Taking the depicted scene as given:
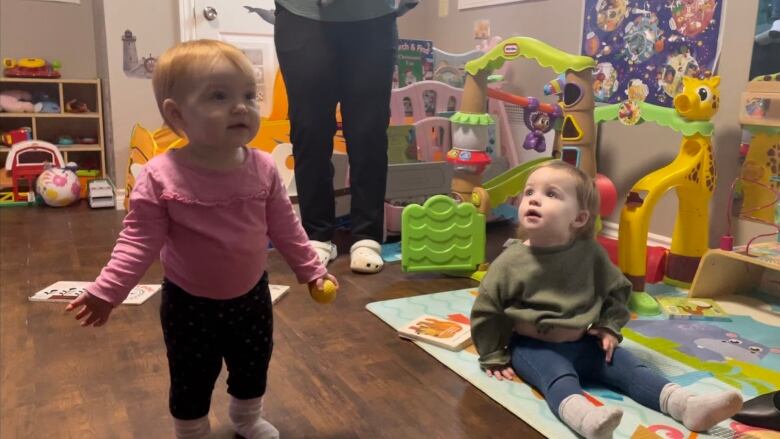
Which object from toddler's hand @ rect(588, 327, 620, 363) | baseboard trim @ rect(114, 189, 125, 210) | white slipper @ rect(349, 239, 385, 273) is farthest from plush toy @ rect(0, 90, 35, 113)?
toddler's hand @ rect(588, 327, 620, 363)

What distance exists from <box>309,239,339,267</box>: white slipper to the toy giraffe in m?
0.88

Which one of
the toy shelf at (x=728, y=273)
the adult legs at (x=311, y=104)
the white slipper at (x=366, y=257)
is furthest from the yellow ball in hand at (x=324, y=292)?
the toy shelf at (x=728, y=273)

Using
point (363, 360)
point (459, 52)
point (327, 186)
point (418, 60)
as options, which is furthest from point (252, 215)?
point (459, 52)

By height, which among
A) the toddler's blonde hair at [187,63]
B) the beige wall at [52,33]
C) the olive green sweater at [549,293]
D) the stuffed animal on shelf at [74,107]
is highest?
the beige wall at [52,33]

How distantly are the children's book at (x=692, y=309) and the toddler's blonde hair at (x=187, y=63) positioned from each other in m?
1.31

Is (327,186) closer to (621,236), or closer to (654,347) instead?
(621,236)

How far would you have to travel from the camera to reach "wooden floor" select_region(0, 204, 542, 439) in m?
1.18

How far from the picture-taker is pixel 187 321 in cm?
99

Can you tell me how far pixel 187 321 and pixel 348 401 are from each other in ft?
1.32

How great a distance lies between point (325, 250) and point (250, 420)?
1.06 metres

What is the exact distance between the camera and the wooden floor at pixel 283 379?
118 centimetres

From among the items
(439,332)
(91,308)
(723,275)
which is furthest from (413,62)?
(91,308)

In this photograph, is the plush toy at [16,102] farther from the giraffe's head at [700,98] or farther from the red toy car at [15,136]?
the giraffe's head at [700,98]

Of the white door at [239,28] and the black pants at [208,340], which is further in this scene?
the white door at [239,28]
